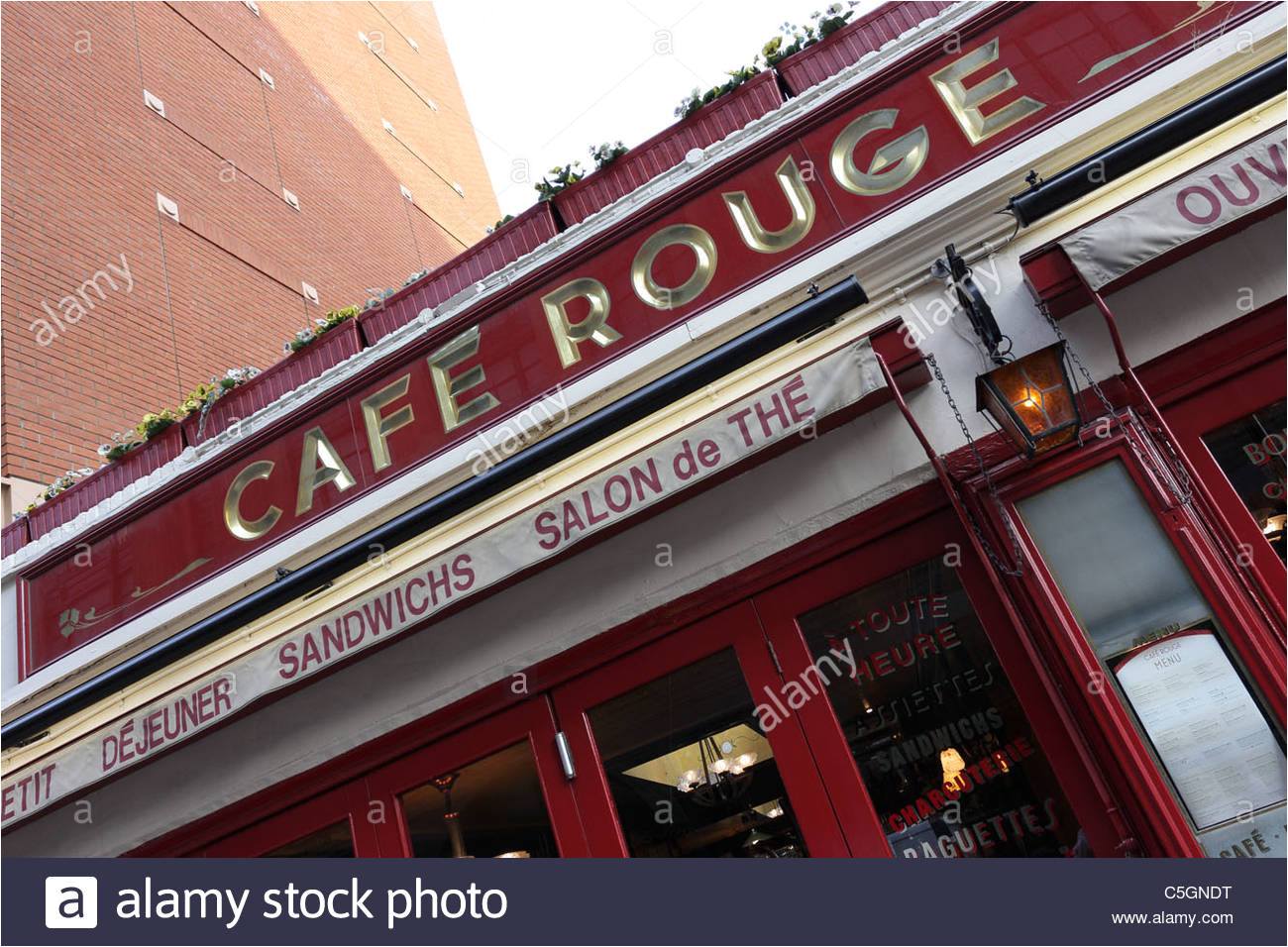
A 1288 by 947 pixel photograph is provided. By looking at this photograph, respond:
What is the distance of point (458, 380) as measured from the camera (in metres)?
6.86

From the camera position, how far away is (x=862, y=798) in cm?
489

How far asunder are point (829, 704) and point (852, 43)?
14.2 ft

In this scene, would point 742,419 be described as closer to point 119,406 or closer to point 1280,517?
point 1280,517

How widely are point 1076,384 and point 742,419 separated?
175 cm

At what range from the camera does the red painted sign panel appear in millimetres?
5629

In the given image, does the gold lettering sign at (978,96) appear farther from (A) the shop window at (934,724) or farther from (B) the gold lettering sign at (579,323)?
(A) the shop window at (934,724)

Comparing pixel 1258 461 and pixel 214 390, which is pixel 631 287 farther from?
pixel 214 390

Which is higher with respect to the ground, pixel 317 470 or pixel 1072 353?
pixel 317 470

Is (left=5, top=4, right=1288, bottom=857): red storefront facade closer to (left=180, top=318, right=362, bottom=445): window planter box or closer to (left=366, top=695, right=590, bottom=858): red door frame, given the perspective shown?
(left=366, top=695, right=590, bottom=858): red door frame

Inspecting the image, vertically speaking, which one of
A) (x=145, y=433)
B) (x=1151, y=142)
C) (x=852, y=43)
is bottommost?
(x=1151, y=142)

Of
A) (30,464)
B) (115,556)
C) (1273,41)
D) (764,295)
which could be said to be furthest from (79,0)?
(1273,41)

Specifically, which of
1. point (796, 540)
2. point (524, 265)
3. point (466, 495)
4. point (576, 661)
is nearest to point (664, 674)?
point (576, 661)

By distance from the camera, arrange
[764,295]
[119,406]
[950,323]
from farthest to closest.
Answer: [119,406]
[764,295]
[950,323]

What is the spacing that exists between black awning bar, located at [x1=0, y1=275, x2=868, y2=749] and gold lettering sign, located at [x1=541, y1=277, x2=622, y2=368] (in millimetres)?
591
